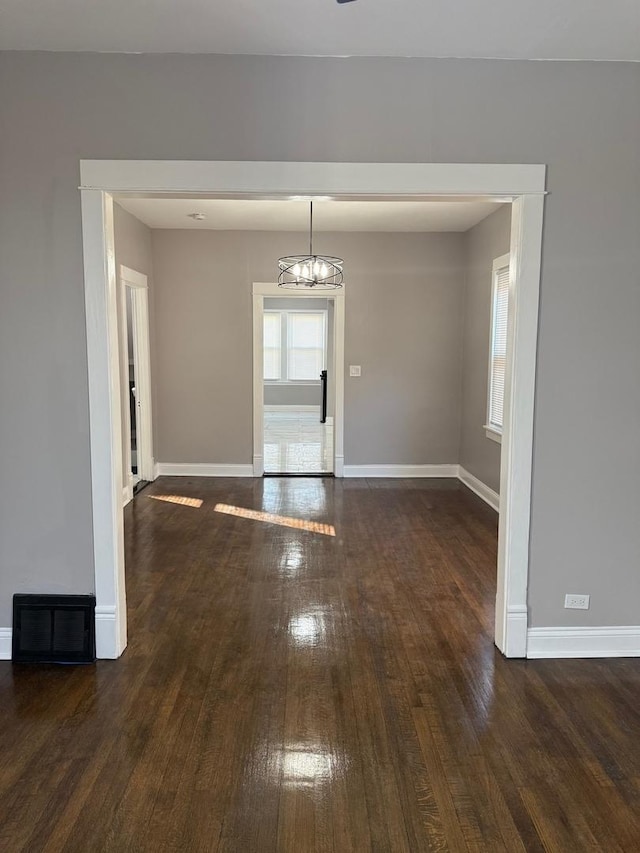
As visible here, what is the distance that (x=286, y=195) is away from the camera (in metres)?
2.79

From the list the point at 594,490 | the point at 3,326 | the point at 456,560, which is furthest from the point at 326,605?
the point at 3,326

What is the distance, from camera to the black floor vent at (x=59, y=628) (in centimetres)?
291

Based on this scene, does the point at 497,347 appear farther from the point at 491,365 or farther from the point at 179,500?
the point at 179,500

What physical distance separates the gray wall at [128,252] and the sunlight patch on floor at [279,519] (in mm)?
1033

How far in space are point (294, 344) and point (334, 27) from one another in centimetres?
1043

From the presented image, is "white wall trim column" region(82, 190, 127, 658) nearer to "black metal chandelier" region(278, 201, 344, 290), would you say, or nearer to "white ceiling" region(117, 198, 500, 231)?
"white ceiling" region(117, 198, 500, 231)

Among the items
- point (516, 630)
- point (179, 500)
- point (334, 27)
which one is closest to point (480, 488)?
point (179, 500)

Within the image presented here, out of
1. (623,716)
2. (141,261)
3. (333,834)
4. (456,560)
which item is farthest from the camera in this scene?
(141,261)

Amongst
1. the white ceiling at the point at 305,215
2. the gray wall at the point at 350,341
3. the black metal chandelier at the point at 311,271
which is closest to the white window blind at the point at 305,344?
the black metal chandelier at the point at 311,271

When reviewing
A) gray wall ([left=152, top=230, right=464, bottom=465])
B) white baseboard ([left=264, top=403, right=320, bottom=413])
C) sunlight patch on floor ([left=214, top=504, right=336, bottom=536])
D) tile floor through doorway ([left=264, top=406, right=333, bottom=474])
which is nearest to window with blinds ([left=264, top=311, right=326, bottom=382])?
white baseboard ([left=264, top=403, right=320, bottom=413])

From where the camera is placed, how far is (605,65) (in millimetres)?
2717

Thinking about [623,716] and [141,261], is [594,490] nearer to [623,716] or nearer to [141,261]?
[623,716]

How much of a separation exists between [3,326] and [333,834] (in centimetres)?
246

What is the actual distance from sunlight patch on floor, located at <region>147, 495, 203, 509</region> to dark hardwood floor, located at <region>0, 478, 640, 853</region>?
5.83 ft
